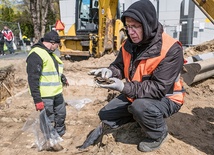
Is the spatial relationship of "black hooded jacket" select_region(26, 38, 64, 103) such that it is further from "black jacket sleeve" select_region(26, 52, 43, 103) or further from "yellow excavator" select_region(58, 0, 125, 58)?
"yellow excavator" select_region(58, 0, 125, 58)

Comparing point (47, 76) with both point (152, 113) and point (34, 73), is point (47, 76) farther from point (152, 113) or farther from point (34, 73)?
point (152, 113)

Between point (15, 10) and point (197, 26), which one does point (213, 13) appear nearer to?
point (197, 26)

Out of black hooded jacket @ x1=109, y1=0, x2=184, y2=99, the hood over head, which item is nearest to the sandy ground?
black hooded jacket @ x1=109, y1=0, x2=184, y2=99

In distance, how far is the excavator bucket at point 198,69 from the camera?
4.52 meters

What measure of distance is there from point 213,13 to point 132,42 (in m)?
2.00

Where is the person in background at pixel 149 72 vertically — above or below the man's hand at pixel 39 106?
above

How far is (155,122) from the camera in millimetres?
2438

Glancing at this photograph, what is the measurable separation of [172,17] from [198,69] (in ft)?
38.1

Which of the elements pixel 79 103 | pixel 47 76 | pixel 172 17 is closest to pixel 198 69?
pixel 79 103

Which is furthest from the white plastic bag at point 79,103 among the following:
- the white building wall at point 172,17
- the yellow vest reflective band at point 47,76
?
the white building wall at point 172,17

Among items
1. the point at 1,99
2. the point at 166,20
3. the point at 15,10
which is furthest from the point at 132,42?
the point at 15,10

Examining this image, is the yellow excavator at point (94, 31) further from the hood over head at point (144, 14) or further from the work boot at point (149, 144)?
the hood over head at point (144, 14)

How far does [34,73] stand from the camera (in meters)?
3.61

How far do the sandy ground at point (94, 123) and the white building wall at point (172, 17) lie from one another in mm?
6209
